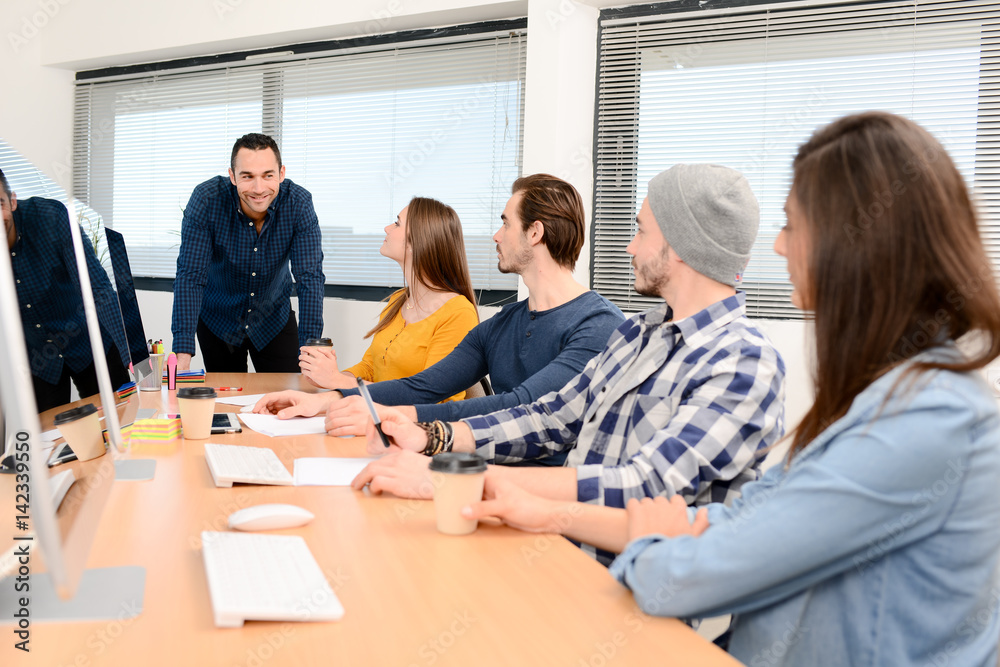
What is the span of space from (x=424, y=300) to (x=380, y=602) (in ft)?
6.02

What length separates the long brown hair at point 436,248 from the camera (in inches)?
102

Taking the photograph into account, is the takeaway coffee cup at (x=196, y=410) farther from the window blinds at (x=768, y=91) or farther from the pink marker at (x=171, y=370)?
the window blinds at (x=768, y=91)

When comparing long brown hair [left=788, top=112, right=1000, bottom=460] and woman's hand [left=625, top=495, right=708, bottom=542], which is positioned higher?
long brown hair [left=788, top=112, right=1000, bottom=460]

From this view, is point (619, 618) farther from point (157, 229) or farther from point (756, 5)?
point (157, 229)

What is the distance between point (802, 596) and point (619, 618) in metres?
0.20

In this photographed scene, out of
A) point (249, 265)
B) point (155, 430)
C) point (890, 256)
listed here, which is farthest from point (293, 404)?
point (890, 256)

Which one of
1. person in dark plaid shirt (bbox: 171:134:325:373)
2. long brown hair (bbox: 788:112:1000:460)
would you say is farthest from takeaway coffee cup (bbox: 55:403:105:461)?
person in dark plaid shirt (bbox: 171:134:325:373)

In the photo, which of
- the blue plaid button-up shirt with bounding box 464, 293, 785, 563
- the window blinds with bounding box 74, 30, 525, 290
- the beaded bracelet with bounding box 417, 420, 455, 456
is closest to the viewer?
the blue plaid button-up shirt with bounding box 464, 293, 785, 563

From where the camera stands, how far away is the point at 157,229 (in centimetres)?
489

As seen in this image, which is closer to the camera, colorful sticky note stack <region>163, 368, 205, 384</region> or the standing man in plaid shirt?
the standing man in plaid shirt

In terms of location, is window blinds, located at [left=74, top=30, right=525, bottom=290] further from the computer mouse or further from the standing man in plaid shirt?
the computer mouse

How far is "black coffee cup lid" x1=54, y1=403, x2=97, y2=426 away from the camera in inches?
36.2

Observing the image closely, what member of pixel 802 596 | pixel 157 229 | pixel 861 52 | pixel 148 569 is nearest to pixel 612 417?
pixel 802 596

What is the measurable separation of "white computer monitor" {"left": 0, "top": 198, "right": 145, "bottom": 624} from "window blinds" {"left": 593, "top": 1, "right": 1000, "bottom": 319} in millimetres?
2665
